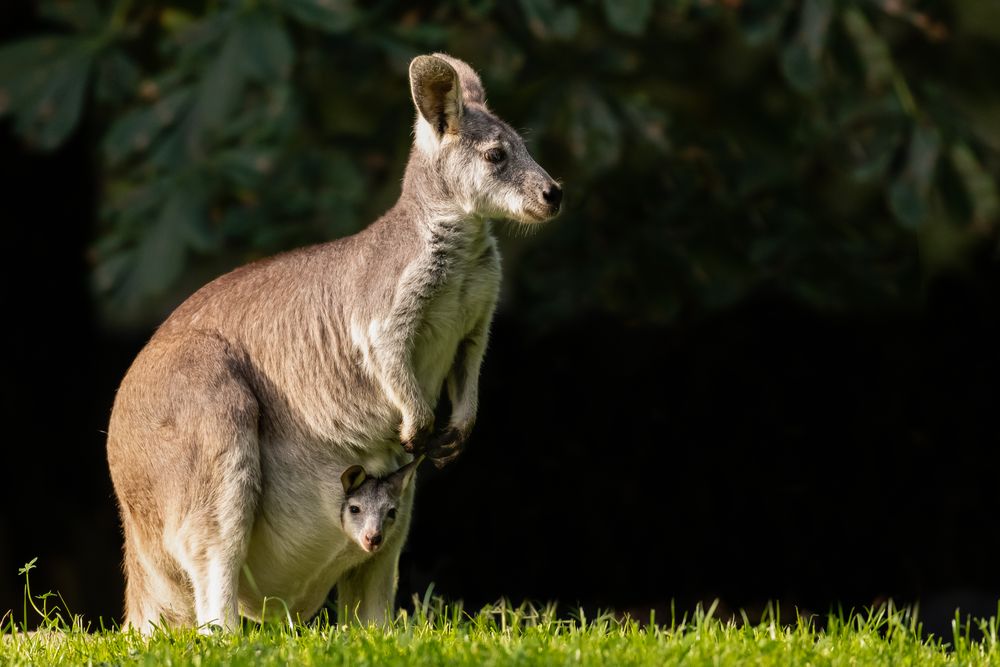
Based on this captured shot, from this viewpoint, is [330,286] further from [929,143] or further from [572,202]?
[929,143]

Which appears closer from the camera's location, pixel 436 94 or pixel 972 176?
pixel 436 94

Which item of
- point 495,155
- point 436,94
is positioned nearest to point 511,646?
point 495,155

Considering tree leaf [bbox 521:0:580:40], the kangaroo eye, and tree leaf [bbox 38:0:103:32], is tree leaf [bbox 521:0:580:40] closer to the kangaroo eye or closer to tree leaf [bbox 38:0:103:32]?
the kangaroo eye

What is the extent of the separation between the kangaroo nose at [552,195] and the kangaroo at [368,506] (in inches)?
48.5

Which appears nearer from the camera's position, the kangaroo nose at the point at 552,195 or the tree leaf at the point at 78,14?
the kangaroo nose at the point at 552,195

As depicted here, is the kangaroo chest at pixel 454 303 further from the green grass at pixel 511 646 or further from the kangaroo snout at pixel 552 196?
the green grass at pixel 511 646

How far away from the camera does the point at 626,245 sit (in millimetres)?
7867

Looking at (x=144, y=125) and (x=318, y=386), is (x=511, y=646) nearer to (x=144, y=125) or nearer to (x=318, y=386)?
(x=318, y=386)

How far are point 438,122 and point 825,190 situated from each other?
119 inches

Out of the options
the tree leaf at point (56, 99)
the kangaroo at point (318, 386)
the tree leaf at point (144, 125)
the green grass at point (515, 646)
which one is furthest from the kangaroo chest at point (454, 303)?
the tree leaf at point (56, 99)

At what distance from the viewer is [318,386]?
5766mm

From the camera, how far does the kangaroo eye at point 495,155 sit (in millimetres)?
5535

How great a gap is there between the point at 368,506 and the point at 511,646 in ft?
3.45

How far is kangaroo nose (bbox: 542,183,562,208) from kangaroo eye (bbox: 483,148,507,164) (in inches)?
8.7
